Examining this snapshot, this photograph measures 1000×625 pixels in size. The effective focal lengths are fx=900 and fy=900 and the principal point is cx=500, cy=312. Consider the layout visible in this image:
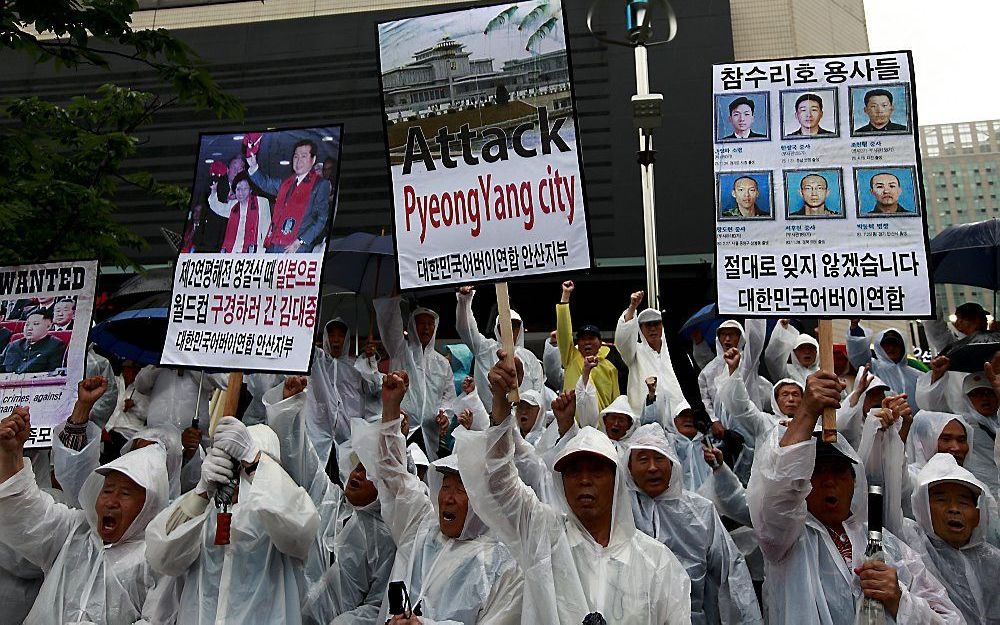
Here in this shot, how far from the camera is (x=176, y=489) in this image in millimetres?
5922

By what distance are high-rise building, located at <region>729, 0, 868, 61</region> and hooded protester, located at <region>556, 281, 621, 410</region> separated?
23.8ft

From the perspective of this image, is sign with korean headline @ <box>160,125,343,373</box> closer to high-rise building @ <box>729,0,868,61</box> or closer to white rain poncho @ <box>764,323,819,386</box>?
white rain poncho @ <box>764,323,819,386</box>

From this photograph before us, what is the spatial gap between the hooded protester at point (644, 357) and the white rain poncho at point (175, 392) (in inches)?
129

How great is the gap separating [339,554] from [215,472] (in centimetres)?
121

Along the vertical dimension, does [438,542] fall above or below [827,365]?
below

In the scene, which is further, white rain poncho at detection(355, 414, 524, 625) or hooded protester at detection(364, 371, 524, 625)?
hooded protester at detection(364, 371, 524, 625)

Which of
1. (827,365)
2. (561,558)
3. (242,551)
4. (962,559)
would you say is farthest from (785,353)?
(242,551)

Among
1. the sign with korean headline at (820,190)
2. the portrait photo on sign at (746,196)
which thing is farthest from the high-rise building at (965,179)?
the portrait photo on sign at (746,196)

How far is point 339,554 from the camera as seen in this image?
16.1 feet

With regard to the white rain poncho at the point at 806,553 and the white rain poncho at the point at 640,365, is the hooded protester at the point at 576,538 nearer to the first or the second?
the white rain poncho at the point at 806,553

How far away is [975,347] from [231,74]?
11689 mm

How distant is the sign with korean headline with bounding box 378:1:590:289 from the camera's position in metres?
4.00

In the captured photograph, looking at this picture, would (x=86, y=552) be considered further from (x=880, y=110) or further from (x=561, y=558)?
(x=880, y=110)

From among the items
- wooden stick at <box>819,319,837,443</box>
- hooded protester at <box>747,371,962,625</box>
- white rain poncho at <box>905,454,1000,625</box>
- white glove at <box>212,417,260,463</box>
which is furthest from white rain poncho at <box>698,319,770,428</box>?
white glove at <box>212,417,260,463</box>
